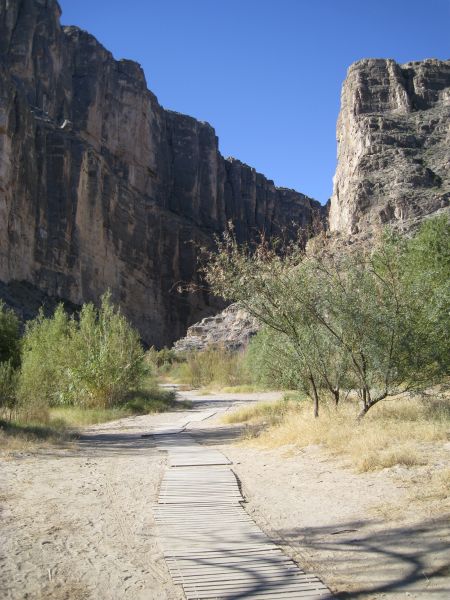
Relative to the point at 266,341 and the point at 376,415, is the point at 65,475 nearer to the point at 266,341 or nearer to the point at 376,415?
the point at 376,415

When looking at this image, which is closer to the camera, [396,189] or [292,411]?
[292,411]

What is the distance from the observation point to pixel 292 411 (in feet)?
41.7

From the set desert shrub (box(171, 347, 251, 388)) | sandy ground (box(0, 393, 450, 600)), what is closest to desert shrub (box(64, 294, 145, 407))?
sandy ground (box(0, 393, 450, 600))

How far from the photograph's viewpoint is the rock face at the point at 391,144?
3969 cm

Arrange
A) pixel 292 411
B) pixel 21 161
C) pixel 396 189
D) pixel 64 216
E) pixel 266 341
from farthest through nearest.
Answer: pixel 64 216 < pixel 21 161 < pixel 396 189 < pixel 266 341 < pixel 292 411

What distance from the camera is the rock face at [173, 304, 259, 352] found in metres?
40.1

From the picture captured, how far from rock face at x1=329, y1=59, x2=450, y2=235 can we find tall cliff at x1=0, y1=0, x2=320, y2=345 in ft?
25.4

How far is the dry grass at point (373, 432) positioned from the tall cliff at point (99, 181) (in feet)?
86.8

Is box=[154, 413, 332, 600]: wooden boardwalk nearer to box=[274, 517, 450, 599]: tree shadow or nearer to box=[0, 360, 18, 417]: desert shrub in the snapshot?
box=[274, 517, 450, 599]: tree shadow

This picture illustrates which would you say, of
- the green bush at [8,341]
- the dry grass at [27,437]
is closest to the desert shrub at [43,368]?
the green bush at [8,341]

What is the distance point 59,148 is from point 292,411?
43.4m

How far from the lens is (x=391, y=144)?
45000 millimetres

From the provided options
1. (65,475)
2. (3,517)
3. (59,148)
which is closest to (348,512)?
(3,517)

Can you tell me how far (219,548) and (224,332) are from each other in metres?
40.3
